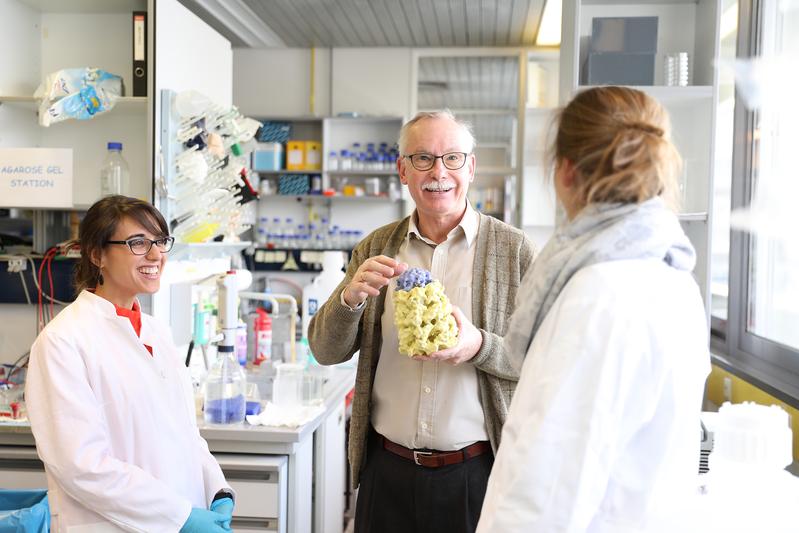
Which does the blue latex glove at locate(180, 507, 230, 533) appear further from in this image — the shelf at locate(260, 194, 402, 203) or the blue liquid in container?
the shelf at locate(260, 194, 402, 203)

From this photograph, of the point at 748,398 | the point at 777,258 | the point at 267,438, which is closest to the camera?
the point at 267,438

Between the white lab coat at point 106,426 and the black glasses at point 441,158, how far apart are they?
0.85 meters

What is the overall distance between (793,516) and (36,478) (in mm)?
2376

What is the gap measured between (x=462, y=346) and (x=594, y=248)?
612 millimetres

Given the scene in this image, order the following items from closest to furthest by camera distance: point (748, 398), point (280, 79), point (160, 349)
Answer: point (160, 349)
point (748, 398)
point (280, 79)

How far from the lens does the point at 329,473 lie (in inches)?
123

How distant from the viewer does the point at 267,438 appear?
2471mm

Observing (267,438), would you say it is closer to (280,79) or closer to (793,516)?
(793,516)

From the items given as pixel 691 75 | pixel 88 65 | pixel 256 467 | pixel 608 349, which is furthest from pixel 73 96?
pixel 608 349

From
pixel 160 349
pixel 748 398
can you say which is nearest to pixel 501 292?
pixel 160 349

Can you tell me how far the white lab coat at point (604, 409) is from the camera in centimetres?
102

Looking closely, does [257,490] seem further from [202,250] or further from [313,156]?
[313,156]

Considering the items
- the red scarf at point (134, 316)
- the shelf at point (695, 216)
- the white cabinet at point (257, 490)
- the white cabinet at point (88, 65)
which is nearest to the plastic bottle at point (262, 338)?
the white cabinet at point (88, 65)

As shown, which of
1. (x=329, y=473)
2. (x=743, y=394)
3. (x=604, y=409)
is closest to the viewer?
(x=604, y=409)
